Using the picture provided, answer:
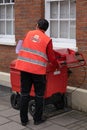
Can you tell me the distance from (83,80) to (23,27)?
2363 mm

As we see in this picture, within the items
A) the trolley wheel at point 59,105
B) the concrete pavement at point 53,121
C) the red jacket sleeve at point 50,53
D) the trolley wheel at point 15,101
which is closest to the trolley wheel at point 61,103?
the trolley wheel at point 59,105

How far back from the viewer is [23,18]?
9.60m

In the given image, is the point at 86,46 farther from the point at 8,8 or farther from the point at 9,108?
the point at 8,8

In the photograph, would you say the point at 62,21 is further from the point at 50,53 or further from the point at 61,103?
the point at 50,53

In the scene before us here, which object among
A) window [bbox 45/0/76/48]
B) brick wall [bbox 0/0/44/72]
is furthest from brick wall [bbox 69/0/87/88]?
brick wall [bbox 0/0/44/72]

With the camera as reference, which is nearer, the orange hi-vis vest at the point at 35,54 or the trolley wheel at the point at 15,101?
the orange hi-vis vest at the point at 35,54

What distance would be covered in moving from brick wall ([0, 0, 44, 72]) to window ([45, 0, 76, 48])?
0.68ft

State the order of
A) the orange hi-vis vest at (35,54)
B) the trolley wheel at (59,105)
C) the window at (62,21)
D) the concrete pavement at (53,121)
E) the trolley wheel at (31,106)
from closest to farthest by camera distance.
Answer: the orange hi-vis vest at (35,54) → the concrete pavement at (53,121) → the trolley wheel at (31,106) → the trolley wheel at (59,105) → the window at (62,21)

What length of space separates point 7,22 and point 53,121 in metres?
4.04

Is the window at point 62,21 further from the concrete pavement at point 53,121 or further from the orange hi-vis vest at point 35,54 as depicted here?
the orange hi-vis vest at point 35,54

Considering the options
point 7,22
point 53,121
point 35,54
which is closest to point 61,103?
point 53,121

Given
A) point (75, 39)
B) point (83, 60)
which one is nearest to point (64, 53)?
point (83, 60)

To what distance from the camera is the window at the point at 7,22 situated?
1037 centimetres

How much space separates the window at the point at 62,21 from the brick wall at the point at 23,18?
0.21 m
